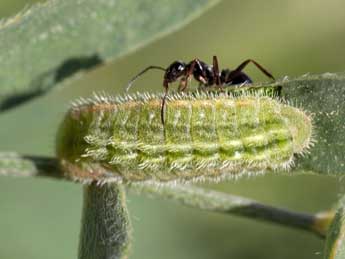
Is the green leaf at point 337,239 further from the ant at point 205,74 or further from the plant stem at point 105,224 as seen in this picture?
the ant at point 205,74

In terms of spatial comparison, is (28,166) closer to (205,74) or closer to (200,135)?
(200,135)

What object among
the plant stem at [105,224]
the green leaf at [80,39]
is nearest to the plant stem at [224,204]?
the plant stem at [105,224]

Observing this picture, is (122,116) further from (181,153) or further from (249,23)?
(249,23)

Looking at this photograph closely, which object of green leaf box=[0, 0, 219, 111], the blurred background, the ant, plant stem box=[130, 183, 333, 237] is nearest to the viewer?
plant stem box=[130, 183, 333, 237]

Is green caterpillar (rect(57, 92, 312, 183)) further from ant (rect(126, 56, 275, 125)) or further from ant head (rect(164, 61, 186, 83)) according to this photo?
ant head (rect(164, 61, 186, 83))

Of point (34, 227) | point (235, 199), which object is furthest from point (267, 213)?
point (34, 227)

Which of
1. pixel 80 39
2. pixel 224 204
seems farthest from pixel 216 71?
pixel 224 204

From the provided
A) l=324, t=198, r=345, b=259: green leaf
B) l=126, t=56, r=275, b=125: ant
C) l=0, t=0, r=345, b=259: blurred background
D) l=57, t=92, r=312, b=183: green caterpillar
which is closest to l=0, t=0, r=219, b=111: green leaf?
l=0, t=0, r=345, b=259: blurred background
